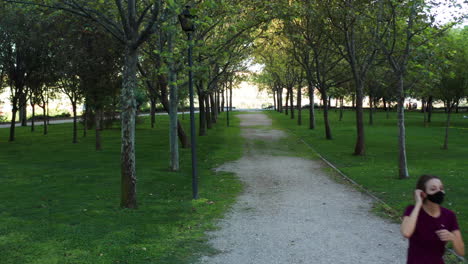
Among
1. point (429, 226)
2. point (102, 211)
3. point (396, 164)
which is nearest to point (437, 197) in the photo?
point (429, 226)

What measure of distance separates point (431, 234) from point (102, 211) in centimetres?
843

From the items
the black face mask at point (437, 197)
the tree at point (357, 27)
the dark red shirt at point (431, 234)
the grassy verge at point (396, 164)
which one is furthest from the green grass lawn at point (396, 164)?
the black face mask at point (437, 197)

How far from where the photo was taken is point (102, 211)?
10711 millimetres

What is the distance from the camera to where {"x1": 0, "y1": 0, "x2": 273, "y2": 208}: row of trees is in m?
10.7

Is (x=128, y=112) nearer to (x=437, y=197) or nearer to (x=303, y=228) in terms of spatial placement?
(x=303, y=228)

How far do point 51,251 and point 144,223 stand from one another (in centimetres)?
231

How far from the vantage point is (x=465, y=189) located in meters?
12.9

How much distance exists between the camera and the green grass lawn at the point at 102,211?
780 cm

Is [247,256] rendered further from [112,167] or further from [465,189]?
[112,167]

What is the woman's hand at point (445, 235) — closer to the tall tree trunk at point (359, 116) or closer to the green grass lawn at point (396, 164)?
the green grass lawn at point (396, 164)

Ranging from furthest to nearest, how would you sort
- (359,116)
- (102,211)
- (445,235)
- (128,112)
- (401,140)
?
(359,116) → (401,140) → (102,211) → (128,112) → (445,235)

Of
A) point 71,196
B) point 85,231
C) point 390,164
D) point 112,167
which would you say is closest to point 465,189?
point 390,164

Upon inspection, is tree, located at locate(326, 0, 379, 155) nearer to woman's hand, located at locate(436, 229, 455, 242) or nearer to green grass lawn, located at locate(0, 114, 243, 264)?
green grass lawn, located at locate(0, 114, 243, 264)

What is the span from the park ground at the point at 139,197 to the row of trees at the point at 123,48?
137 cm
